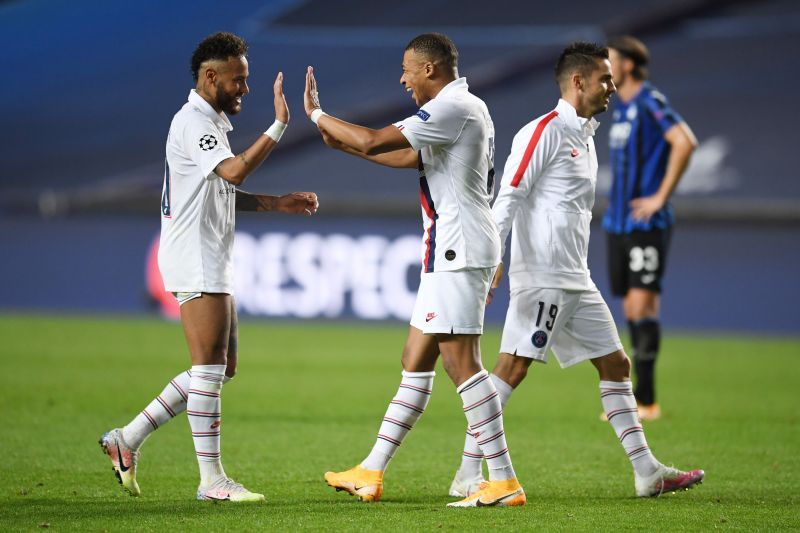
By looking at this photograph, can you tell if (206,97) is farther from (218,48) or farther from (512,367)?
(512,367)

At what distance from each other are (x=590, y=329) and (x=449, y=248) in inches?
35.4

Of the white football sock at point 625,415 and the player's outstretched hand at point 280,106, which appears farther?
the white football sock at point 625,415

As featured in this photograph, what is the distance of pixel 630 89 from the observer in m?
8.32

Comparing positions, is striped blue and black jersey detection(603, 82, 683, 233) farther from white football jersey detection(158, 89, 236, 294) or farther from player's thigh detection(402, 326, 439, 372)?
white football jersey detection(158, 89, 236, 294)

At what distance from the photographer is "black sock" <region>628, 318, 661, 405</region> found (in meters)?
7.98

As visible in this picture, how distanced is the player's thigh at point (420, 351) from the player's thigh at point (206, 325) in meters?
0.77

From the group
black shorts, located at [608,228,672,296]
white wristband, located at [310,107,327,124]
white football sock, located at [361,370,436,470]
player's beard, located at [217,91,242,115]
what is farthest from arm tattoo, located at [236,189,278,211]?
black shorts, located at [608,228,672,296]

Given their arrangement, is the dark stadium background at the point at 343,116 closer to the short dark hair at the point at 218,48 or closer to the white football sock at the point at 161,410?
the white football sock at the point at 161,410

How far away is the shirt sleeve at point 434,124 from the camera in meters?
4.70

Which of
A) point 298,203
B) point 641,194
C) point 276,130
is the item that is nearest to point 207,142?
point 276,130

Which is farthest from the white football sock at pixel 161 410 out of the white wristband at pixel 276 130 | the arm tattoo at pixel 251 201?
the white wristband at pixel 276 130

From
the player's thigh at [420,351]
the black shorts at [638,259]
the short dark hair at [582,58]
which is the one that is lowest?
the player's thigh at [420,351]

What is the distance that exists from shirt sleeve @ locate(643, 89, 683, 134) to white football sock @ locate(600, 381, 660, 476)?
10.6 ft

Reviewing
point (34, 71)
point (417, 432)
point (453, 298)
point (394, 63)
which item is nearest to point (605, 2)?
point (394, 63)
